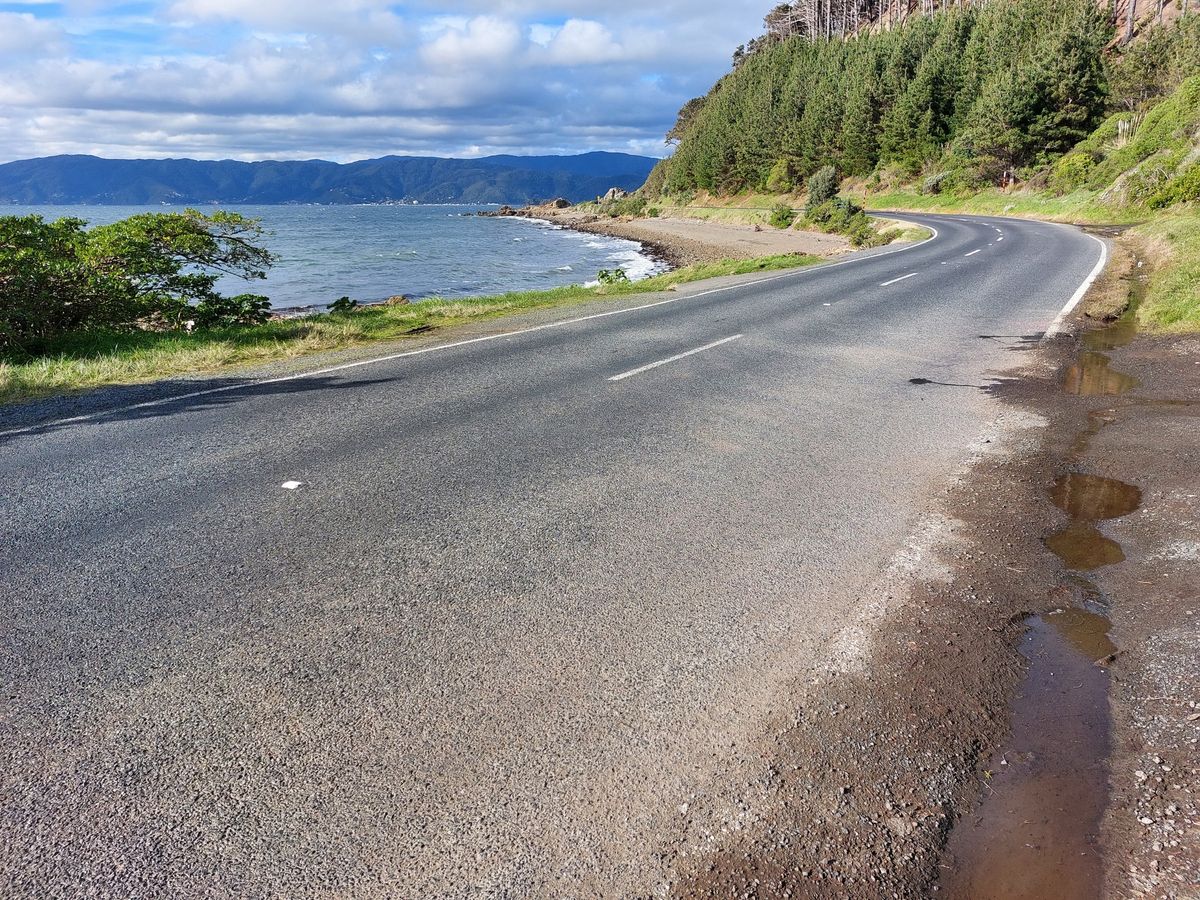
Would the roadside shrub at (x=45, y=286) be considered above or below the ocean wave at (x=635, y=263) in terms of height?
above

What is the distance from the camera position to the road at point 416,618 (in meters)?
2.57

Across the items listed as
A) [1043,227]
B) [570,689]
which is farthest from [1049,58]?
[570,689]

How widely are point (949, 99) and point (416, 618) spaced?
80.9m

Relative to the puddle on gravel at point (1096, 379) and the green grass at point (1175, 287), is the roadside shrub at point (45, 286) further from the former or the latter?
the green grass at point (1175, 287)

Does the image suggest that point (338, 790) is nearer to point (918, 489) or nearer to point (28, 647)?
point (28, 647)

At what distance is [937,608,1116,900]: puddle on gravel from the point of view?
8.25 ft

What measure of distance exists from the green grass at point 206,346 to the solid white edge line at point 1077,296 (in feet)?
30.8

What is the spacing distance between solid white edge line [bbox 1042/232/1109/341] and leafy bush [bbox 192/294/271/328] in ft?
44.1

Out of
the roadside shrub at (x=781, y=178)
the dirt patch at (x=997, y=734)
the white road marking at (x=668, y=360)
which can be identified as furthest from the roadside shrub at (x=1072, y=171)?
the dirt patch at (x=997, y=734)

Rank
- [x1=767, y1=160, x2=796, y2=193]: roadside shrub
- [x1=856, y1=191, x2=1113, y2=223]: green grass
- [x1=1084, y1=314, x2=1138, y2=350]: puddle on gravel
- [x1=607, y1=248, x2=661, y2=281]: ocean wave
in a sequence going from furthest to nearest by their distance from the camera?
[x1=767, y1=160, x2=796, y2=193]: roadside shrub
[x1=856, y1=191, x2=1113, y2=223]: green grass
[x1=607, y1=248, x2=661, y2=281]: ocean wave
[x1=1084, y1=314, x2=1138, y2=350]: puddle on gravel

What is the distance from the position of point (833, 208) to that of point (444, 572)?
182ft

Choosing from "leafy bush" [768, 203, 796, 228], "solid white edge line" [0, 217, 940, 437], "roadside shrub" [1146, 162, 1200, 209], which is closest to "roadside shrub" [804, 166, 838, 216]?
"leafy bush" [768, 203, 796, 228]

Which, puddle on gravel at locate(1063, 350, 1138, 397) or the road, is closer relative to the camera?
the road

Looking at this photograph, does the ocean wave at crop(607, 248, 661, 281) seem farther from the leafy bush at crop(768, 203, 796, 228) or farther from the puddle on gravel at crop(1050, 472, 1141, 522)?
the puddle on gravel at crop(1050, 472, 1141, 522)
